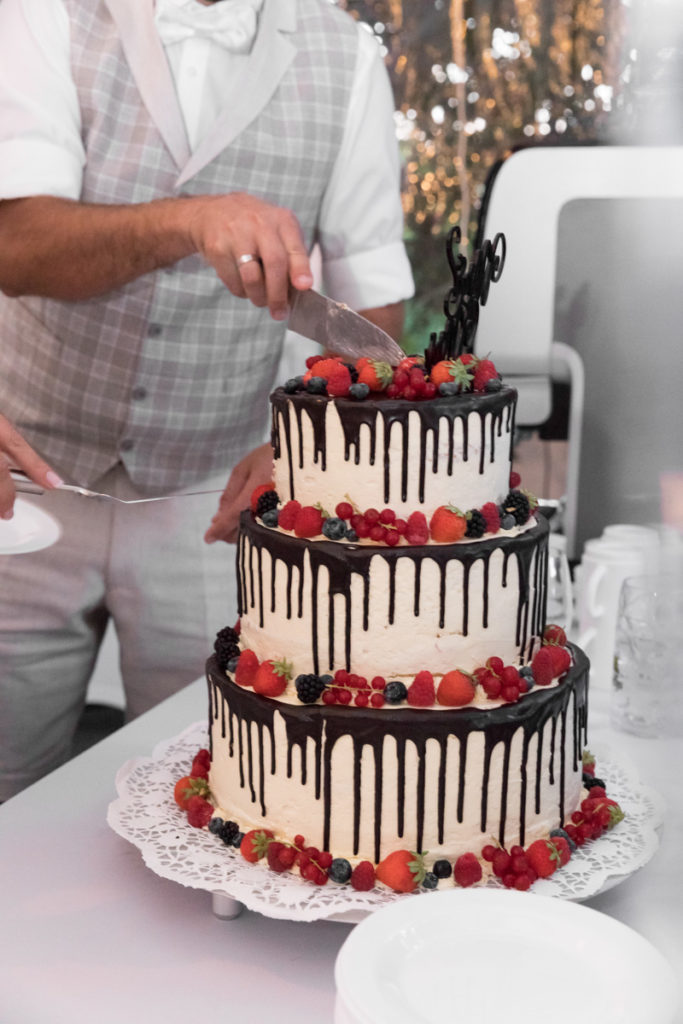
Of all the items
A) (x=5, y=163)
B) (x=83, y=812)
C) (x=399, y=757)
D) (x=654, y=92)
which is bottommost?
(x=83, y=812)

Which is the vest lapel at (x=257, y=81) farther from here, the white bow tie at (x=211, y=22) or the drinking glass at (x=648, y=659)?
the drinking glass at (x=648, y=659)

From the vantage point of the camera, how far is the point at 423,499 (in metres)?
1.03

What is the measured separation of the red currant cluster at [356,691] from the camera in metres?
1.01

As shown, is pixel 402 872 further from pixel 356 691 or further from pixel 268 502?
pixel 268 502

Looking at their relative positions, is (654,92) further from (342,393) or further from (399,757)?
(399,757)

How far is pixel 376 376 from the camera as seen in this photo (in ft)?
3.41

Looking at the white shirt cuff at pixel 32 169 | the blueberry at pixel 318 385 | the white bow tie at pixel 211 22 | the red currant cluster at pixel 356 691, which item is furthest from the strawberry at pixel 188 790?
the white bow tie at pixel 211 22

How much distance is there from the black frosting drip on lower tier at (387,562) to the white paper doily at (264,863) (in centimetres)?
20

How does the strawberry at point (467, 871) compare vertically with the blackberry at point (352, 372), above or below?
below

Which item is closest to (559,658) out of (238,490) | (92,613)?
(238,490)

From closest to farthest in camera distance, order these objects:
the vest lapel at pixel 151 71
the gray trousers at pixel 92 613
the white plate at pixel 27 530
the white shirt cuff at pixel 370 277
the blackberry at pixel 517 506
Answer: the blackberry at pixel 517 506 → the white plate at pixel 27 530 → the vest lapel at pixel 151 71 → the gray trousers at pixel 92 613 → the white shirt cuff at pixel 370 277

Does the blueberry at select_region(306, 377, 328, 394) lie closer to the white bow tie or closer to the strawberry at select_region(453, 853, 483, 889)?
the strawberry at select_region(453, 853, 483, 889)

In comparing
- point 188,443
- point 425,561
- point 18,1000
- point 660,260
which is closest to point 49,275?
point 188,443

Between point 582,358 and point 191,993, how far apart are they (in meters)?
1.76
